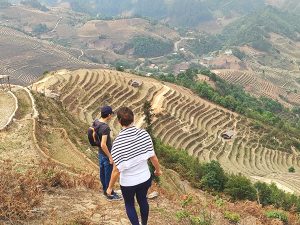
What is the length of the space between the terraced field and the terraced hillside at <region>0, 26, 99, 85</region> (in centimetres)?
5905

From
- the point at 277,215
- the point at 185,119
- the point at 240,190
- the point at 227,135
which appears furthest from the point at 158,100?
the point at 277,215

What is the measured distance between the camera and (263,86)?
117 meters

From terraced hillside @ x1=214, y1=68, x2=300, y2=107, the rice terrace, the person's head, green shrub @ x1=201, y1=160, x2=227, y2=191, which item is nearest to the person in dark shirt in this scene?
the person's head

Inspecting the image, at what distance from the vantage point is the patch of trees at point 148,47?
574ft

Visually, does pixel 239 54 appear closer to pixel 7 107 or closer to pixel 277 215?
pixel 7 107

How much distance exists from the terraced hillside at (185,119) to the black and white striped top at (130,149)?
A: 101 feet

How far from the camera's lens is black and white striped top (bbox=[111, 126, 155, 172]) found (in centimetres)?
667

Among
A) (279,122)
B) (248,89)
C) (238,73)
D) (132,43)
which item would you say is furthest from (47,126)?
(132,43)

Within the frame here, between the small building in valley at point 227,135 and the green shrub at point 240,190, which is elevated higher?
the green shrub at point 240,190

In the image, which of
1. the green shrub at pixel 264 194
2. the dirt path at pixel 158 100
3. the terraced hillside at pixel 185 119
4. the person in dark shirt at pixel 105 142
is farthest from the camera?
the dirt path at pixel 158 100

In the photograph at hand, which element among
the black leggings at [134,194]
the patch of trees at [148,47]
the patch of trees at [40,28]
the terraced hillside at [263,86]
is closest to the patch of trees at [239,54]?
the patch of trees at [148,47]

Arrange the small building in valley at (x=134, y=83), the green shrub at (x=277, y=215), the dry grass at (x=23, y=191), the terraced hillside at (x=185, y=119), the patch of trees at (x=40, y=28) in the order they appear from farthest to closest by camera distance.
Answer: the patch of trees at (x=40, y=28)
the small building in valley at (x=134, y=83)
the terraced hillside at (x=185, y=119)
the green shrub at (x=277, y=215)
the dry grass at (x=23, y=191)

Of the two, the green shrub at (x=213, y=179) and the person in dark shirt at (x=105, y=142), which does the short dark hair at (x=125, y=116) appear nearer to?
the person in dark shirt at (x=105, y=142)

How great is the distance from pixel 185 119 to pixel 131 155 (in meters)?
41.7
